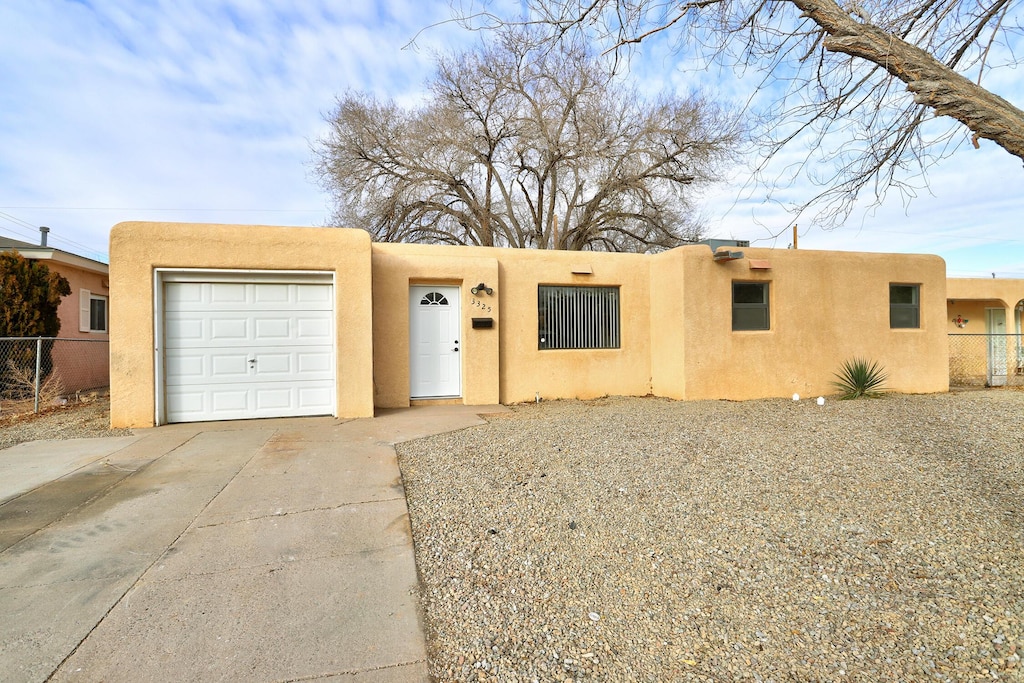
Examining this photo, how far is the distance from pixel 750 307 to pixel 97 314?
1625 centimetres

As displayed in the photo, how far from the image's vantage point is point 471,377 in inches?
385

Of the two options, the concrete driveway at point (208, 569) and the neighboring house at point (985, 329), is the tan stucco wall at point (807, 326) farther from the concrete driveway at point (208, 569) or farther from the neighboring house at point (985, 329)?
the concrete driveway at point (208, 569)

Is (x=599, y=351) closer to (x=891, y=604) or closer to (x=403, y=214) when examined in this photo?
(x=891, y=604)

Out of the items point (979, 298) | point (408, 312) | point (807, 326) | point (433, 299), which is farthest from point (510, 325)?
point (979, 298)

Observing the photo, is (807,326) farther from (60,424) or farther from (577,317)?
(60,424)

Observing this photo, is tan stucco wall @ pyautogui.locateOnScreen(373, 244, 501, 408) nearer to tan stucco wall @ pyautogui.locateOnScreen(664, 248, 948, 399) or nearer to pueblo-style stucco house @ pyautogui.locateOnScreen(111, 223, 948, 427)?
pueblo-style stucco house @ pyautogui.locateOnScreen(111, 223, 948, 427)

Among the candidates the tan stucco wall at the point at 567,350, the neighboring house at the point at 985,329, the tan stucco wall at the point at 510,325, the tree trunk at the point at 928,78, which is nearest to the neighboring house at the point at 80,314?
the tan stucco wall at the point at 510,325

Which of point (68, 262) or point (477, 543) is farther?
point (68, 262)

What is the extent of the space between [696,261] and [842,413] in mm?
3676

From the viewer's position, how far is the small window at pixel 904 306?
11.6 metres

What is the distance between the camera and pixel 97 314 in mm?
14539

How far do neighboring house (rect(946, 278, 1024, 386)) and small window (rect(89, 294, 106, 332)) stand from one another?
75.9ft

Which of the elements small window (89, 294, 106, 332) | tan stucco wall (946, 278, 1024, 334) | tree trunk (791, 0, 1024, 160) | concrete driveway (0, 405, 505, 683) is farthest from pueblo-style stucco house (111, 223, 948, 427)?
small window (89, 294, 106, 332)

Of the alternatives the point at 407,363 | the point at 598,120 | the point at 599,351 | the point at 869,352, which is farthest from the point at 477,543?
the point at 598,120
